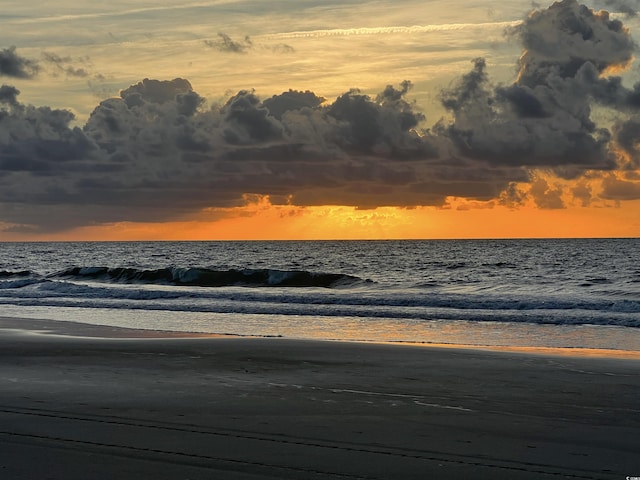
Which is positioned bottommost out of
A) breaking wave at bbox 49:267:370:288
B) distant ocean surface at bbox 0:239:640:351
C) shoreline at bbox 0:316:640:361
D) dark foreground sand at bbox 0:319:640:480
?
breaking wave at bbox 49:267:370:288

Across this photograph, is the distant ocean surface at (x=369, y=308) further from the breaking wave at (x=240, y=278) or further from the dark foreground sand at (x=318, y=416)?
the dark foreground sand at (x=318, y=416)

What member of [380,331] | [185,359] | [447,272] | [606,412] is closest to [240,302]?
[380,331]

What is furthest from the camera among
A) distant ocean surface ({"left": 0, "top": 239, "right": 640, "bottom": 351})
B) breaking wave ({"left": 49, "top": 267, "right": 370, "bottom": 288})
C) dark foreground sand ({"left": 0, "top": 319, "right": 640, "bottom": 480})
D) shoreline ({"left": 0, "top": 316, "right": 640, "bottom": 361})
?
breaking wave ({"left": 49, "top": 267, "right": 370, "bottom": 288})

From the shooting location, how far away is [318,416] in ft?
34.0

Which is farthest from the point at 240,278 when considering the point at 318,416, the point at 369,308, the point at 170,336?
the point at 318,416

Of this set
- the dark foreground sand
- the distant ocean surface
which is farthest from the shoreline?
the dark foreground sand

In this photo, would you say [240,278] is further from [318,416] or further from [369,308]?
[318,416]

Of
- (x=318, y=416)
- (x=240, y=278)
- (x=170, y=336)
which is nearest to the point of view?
(x=318, y=416)

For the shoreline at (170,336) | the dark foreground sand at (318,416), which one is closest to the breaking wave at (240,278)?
the shoreline at (170,336)

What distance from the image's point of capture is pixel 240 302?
42125mm

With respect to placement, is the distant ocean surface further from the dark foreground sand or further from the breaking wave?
the dark foreground sand

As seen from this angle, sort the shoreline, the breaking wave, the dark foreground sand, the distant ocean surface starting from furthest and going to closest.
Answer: the breaking wave → the distant ocean surface → the shoreline → the dark foreground sand

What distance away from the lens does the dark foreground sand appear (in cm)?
781

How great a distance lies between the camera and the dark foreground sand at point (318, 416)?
307 inches
